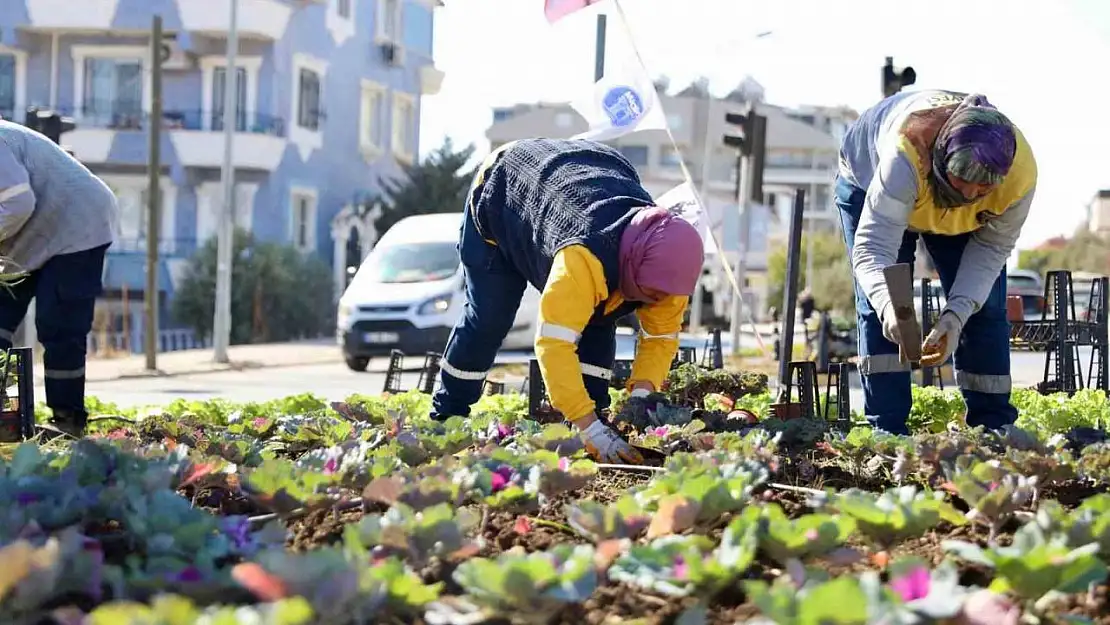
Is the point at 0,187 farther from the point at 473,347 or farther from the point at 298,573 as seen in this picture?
the point at 298,573

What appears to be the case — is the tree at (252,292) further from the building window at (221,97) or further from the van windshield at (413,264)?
the van windshield at (413,264)

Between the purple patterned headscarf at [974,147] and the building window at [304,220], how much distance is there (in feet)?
99.4

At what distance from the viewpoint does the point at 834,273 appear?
5716cm

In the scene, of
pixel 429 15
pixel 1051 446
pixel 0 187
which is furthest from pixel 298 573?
pixel 429 15

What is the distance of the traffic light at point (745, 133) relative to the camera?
58.5 feet

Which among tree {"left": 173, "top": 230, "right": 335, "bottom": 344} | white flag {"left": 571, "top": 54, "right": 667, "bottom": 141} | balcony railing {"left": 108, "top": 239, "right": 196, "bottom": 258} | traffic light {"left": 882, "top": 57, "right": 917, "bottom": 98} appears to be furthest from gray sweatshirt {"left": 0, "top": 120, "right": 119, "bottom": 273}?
balcony railing {"left": 108, "top": 239, "right": 196, "bottom": 258}

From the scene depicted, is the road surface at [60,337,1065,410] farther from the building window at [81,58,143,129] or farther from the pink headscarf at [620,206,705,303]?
the building window at [81,58,143,129]

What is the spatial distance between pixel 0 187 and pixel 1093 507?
475 cm

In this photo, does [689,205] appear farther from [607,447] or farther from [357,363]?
[357,363]

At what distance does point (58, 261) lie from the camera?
6.05 m

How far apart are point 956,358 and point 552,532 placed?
292 cm

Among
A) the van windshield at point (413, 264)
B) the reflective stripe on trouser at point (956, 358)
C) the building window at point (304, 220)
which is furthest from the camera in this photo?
the building window at point (304, 220)

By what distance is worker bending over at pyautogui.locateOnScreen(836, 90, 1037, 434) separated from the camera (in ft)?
14.9

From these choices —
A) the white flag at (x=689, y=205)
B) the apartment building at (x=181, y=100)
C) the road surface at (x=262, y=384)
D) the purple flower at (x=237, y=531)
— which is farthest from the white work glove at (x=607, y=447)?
the apartment building at (x=181, y=100)
